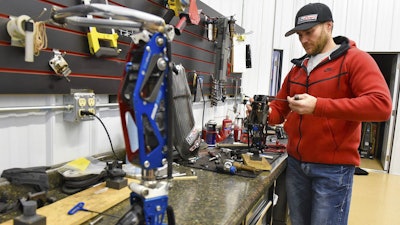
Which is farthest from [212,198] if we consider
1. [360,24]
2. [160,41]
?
[360,24]

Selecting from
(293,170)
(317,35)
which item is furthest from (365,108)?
(293,170)

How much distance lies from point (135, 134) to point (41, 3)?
30.2 inches

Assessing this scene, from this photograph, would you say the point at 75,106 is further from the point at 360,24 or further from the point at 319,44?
the point at 360,24

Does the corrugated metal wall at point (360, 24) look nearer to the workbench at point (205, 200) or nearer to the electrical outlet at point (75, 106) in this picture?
the workbench at point (205, 200)

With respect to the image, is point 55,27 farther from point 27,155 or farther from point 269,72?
point 269,72

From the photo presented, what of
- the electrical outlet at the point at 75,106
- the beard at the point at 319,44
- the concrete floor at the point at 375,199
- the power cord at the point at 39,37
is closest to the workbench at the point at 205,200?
the electrical outlet at the point at 75,106

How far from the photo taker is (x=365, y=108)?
4.11 feet

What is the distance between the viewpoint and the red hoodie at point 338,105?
4.17 feet

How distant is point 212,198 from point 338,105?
70 centimetres

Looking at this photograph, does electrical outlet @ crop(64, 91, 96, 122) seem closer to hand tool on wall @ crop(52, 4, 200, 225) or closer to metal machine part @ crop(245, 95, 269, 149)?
hand tool on wall @ crop(52, 4, 200, 225)

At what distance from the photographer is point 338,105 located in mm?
1269

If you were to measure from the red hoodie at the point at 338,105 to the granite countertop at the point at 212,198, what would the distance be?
303 millimetres

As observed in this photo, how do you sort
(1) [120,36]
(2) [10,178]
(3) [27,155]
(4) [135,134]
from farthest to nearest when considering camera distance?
1. (1) [120,36]
2. (3) [27,155]
3. (2) [10,178]
4. (4) [135,134]

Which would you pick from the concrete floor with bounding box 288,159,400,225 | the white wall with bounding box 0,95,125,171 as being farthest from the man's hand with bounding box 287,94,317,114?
the concrete floor with bounding box 288,159,400,225
